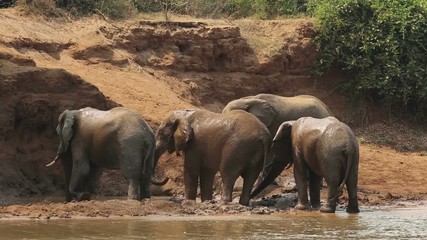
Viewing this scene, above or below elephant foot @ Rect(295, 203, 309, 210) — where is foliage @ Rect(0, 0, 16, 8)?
above

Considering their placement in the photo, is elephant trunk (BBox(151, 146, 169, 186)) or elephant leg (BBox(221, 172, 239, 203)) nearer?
elephant leg (BBox(221, 172, 239, 203))

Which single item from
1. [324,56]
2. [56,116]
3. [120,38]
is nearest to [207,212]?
[56,116]

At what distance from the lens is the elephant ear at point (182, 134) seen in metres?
18.0

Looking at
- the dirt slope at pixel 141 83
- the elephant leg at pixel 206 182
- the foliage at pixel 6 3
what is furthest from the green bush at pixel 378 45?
the elephant leg at pixel 206 182

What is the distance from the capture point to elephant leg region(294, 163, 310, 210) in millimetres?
17828

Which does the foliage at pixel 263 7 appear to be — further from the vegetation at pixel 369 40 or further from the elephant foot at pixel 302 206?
the elephant foot at pixel 302 206

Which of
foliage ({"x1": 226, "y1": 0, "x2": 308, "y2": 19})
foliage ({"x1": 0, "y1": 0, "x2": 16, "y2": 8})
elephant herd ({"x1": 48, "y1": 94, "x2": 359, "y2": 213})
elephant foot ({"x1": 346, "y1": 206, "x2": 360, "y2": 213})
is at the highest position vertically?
foliage ({"x1": 0, "y1": 0, "x2": 16, "y2": 8})

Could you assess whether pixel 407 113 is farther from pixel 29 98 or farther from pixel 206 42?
pixel 29 98

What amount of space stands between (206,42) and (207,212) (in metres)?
9.65

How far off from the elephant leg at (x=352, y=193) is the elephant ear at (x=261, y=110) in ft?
12.7

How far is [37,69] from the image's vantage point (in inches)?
775

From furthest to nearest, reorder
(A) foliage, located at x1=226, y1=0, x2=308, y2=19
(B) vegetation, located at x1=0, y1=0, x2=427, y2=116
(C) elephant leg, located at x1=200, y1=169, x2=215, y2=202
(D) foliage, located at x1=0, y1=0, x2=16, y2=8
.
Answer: (A) foliage, located at x1=226, y1=0, x2=308, y2=19
(B) vegetation, located at x1=0, y1=0, x2=427, y2=116
(D) foliage, located at x1=0, y1=0, x2=16, y2=8
(C) elephant leg, located at x1=200, y1=169, x2=215, y2=202

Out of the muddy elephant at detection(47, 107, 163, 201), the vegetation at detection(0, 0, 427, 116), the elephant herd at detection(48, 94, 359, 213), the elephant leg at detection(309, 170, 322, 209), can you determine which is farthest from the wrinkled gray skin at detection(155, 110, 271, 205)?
the vegetation at detection(0, 0, 427, 116)

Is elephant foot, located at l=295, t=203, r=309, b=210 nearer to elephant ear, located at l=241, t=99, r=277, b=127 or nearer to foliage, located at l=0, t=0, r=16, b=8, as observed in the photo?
elephant ear, located at l=241, t=99, r=277, b=127
